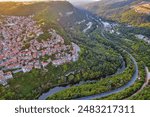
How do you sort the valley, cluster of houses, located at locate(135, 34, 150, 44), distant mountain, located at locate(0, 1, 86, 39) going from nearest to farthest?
1. the valley
2. cluster of houses, located at locate(135, 34, 150, 44)
3. distant mountain, located at locate(0, 1, 86, 39)

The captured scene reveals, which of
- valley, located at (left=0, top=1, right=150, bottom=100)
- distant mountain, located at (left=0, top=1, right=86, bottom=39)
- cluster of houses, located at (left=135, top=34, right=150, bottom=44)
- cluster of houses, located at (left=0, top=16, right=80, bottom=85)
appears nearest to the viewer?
valley, located at (left=0, top=1, right=150, bottom=100)

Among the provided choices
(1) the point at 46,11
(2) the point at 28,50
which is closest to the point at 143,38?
(1) the point at 46,11

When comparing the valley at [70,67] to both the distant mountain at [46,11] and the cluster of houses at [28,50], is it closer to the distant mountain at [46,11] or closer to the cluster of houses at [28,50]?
the cluster of houses at [28,50]

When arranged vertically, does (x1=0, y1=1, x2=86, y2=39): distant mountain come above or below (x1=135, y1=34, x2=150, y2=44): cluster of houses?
above

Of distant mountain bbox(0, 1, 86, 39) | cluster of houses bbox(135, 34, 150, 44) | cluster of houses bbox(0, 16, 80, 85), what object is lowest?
cluster of houses bbox(135, 34, 150, 44)

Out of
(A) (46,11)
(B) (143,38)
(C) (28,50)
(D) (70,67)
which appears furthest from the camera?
(A) (46,11)

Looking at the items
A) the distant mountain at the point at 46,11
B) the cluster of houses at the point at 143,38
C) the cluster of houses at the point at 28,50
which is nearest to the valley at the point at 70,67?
the cluster of houses at the point at 28,50

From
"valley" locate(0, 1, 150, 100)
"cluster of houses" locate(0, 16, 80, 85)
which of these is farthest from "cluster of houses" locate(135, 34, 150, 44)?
"cluster of houses" locate(0, 16, 80, 85)

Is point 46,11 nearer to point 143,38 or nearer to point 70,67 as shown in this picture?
point 143,38

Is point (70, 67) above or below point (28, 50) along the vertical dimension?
below

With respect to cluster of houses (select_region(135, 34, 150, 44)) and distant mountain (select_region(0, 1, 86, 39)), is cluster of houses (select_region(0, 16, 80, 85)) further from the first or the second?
cluster of houses (select_region(135, 34, 150, 44))
